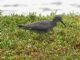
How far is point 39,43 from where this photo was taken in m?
16.5

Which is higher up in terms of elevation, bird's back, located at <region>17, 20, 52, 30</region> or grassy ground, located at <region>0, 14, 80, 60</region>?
bird's back, located at <region>17, 20, 52, 30</region>

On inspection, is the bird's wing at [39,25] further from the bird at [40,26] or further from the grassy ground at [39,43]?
the grassy ground at [39,43]

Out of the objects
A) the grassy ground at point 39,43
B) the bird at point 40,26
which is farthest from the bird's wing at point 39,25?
the grassy ground at point 39,43

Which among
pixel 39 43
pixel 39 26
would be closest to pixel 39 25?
pixel 39 26

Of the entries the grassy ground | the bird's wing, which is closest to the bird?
the bird's wing

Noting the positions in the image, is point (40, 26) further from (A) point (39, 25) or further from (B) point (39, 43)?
(B) point (39, 43)

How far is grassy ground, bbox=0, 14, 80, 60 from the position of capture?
14.6 m

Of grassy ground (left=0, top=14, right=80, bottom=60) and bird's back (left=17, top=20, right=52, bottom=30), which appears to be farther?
bird's back (left=17, top=20, right=52, bottom=30)

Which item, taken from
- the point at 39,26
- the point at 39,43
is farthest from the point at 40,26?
the point at 39,43

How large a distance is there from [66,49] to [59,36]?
201 centimetres

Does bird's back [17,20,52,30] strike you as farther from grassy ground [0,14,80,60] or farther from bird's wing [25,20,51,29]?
grassy ground [0,14,80,60]

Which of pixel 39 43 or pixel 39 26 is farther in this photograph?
pixel 39 26

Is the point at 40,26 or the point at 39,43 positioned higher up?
the point at 40,26

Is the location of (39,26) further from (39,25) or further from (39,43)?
(39,43)
